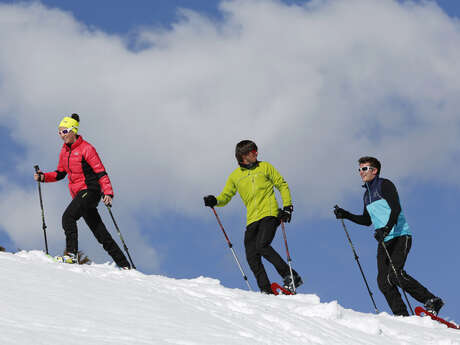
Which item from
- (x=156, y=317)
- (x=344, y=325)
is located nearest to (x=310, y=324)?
(x=344, y=325)

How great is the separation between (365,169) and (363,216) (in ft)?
2.33

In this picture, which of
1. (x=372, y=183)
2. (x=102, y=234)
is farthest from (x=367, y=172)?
(x=102, y=234)

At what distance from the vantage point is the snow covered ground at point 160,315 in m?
4.90

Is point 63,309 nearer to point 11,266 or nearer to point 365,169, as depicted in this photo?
point 11,266

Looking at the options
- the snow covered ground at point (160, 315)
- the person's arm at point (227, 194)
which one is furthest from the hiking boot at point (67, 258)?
the person's arm at point (227, 194)

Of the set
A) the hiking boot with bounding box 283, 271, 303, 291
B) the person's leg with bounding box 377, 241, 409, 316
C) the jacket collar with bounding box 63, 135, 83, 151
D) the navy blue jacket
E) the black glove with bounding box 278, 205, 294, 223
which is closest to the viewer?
the person's leg with bounding box 377, 241, 409, 316

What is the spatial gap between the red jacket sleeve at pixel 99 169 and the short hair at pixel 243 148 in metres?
1.99

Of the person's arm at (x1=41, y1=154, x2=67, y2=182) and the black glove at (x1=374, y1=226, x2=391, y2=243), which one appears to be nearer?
the black glove at (x1=374, y1=226, x2=391, y2=243)

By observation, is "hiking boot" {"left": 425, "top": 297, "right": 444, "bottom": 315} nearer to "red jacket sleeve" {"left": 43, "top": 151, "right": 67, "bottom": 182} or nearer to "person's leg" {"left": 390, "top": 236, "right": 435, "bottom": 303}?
"person's leg" {"left": 390, "top": 236, "right": 435, "bottom": 303}

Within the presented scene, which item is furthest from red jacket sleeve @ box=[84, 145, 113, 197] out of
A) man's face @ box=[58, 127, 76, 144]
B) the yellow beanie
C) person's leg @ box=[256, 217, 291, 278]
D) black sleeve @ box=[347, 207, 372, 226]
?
black sleeve @ box=[347, 207, 372, 226]

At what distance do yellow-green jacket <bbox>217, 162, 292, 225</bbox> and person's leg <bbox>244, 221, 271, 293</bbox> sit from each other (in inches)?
5.2

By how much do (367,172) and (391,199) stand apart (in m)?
0.55

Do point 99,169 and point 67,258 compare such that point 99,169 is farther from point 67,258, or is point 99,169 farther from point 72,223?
point 67,258

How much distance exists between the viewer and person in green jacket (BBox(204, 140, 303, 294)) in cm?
873
